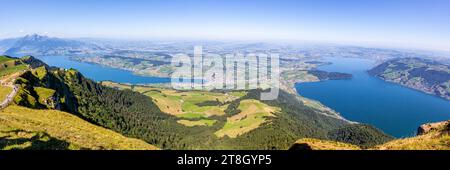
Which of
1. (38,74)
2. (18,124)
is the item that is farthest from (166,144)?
(18,124)
